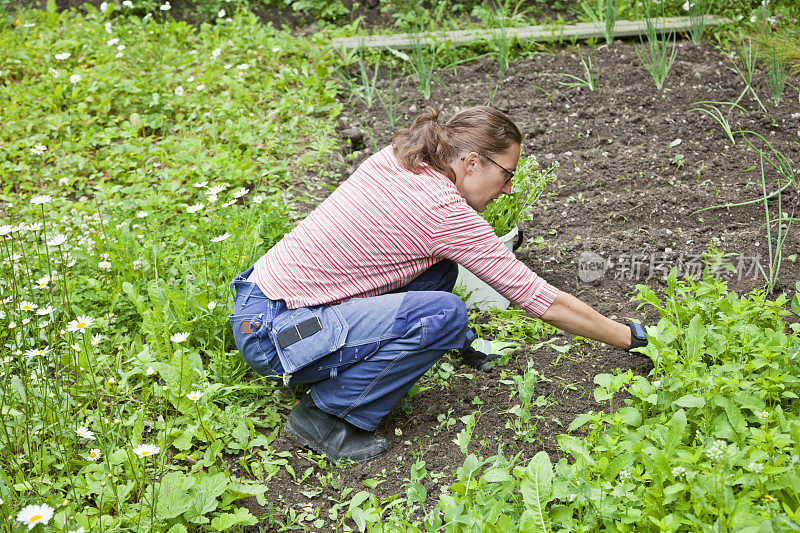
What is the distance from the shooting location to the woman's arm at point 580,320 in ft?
7.61

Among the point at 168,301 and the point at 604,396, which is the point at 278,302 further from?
the point at 604,396

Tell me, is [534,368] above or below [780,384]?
below

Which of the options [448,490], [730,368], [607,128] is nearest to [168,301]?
[448,490]

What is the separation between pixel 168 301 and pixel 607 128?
2593 millimetres

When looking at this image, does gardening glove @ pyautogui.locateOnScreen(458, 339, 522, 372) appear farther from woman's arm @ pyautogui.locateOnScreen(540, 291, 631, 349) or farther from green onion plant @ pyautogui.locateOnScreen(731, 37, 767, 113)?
green onion plant @ pyautogui.locateOnScreen(731, 37, 767, 113)

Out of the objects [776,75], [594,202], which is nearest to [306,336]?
[594,202]

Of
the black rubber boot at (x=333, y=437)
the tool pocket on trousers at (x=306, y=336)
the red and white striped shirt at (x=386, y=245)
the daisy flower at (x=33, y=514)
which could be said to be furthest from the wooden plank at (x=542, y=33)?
the daisy flower at (x=33, y=514)

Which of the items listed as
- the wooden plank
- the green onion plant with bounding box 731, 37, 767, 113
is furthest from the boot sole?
the wooden plank

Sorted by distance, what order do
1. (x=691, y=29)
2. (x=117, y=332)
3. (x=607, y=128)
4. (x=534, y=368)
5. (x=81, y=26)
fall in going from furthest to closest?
(x=81, y=26) → (x=691, y=29) → (x=607, y=128) → (x=117, y=332) → (x=534, y=368)

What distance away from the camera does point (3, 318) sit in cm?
285

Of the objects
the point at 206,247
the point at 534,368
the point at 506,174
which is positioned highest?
the point at 506,174

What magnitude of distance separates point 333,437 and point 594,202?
1.87 meters

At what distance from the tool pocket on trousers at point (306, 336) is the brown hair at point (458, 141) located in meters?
0.57

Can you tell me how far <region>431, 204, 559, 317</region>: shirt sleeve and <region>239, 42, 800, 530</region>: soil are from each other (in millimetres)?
428
